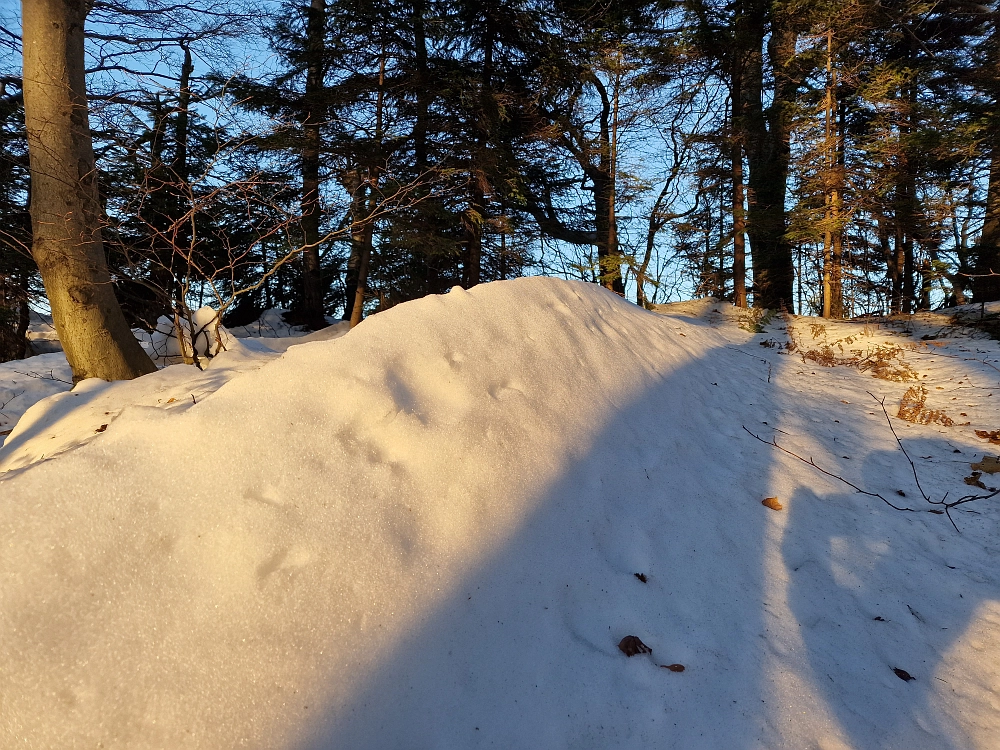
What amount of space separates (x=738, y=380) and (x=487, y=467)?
12.7 feet

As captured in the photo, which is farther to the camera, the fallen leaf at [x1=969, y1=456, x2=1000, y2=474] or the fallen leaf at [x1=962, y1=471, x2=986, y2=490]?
the fallen leaf at [x1=969, y1=456, x2=1000, y2=474]

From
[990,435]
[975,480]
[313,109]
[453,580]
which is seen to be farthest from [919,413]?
[313,109]

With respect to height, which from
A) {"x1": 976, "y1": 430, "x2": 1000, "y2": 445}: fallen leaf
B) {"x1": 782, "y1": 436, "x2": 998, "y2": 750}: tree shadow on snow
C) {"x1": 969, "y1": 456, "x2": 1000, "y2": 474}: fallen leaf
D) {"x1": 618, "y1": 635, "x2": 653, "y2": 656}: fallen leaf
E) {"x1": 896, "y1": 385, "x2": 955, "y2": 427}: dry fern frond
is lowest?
{"x1": 782, "y1": 436, "x2": 998, "y2": 750}: tree shadow on snow

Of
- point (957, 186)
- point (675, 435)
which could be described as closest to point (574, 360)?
point (675, 435)

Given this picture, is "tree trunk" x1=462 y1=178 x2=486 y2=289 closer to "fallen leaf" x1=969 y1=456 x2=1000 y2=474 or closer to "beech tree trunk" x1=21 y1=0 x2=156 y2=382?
"beech tree trunk" x1=21 y1=0 x2=156 y2=382

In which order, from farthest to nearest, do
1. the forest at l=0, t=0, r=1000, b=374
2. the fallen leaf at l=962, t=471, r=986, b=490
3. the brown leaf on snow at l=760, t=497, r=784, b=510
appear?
the forest at l=0, t=0, r=1000, b=374
the fallen leaf at l=962, t=471, r=986, b=490
the brown leaf on snow at l=760, t=497, r=784, b=510

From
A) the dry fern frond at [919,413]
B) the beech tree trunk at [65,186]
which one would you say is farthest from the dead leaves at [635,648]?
the beech tree trunk at [65,186]

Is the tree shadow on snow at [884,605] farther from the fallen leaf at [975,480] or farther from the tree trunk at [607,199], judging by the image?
the tree trunk at [607,199]

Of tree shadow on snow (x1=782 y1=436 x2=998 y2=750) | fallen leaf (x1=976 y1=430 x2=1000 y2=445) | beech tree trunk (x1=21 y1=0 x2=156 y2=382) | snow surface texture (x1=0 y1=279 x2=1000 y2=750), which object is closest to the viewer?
snow surface texture (x1=0 y1=279 x2=1000 y2=750)

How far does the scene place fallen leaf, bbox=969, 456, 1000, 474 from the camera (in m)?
3.30

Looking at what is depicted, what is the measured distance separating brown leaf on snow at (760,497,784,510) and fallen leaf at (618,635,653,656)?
1.44 metres

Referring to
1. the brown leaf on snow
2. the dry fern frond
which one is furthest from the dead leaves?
the dry fern frond

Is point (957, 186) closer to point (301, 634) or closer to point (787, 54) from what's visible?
point (787, 54)

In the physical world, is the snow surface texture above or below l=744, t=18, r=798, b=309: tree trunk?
below
